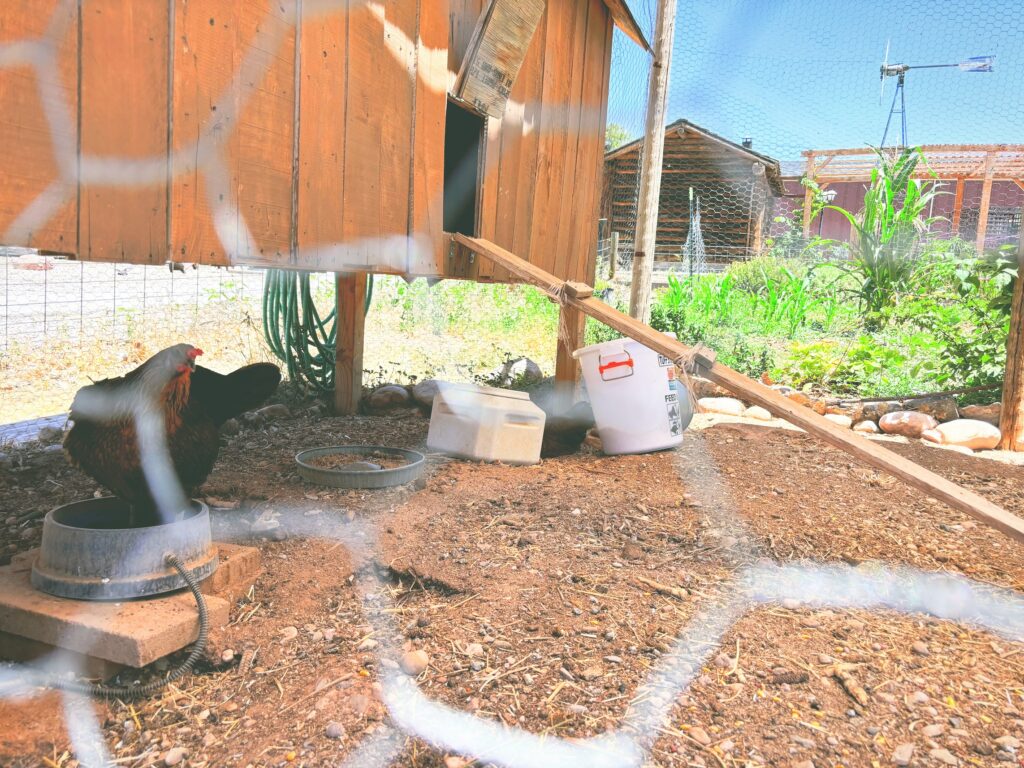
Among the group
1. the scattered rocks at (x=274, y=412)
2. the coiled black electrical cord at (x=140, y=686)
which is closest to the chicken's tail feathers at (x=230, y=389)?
the coiled black electrical cord at (x=140, y=686)

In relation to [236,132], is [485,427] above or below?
below

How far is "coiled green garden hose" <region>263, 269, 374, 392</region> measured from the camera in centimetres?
520

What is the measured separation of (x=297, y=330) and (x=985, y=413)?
15.7ft

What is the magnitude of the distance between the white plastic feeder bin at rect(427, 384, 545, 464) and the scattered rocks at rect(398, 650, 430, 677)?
1.91 meters

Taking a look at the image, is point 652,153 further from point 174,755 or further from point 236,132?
point 174,755

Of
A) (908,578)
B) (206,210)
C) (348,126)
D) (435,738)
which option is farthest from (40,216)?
(908,578)

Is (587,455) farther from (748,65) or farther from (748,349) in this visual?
(748,65)

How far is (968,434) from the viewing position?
16.6ft

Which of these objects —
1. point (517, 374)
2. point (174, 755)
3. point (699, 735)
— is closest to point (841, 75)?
point (517, 374)

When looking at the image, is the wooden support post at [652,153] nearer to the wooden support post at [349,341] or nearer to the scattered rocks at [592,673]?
the wooden support post at [349,341]

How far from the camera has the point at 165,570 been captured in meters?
2.06

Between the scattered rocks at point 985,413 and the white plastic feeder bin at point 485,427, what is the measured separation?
3.44 m

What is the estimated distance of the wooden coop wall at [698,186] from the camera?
1440cm

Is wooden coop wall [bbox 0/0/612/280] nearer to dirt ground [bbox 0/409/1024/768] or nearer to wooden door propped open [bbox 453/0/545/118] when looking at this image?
wooden door propped open [bbox 453/0/545/118]
